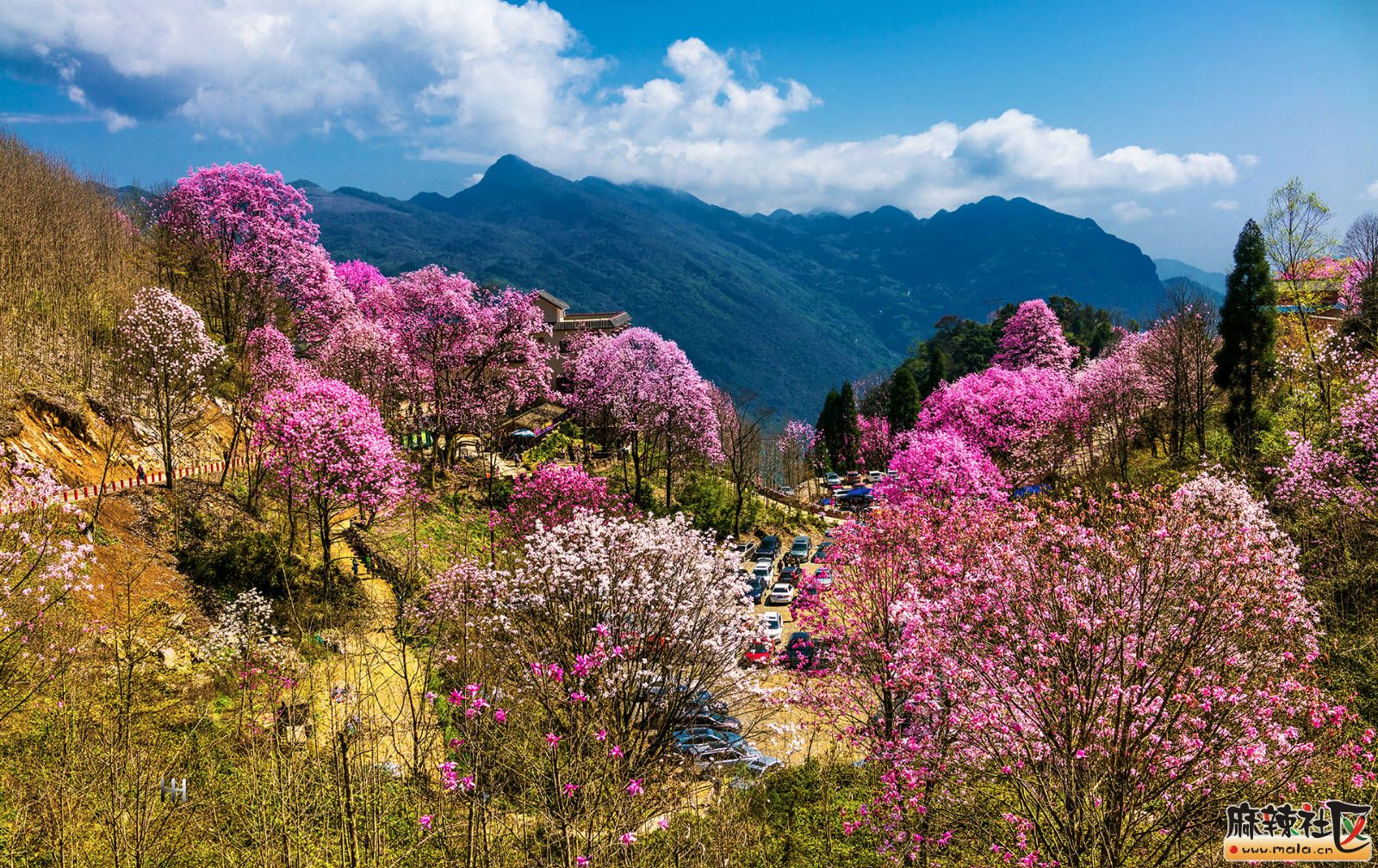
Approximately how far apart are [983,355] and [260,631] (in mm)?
65464

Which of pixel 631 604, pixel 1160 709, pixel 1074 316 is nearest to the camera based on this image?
pixel 1160 709

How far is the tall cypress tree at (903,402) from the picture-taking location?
61.5m

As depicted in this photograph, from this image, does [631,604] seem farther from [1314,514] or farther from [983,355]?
[983,355]

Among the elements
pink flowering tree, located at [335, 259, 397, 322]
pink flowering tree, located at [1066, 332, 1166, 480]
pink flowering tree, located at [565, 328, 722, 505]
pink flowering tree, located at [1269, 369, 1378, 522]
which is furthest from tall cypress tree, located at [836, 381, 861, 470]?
pink flowering tree, located at [1269, 369, 1378, 522]

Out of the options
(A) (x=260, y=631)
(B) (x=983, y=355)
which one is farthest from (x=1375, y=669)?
(B) (x=983, y=355)

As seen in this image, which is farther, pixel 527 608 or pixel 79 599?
pixel 79 599

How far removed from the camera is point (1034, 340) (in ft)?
139

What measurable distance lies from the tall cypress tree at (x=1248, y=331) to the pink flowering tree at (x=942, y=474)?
1521cm

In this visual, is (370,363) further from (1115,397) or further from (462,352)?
(1115,397)

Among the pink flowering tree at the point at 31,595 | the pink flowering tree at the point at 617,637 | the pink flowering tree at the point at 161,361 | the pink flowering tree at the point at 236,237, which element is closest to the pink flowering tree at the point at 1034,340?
the pink flowering tree at the point at 617,637

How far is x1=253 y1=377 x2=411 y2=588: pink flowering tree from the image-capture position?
61.5 ft

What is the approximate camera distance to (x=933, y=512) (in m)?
17.7

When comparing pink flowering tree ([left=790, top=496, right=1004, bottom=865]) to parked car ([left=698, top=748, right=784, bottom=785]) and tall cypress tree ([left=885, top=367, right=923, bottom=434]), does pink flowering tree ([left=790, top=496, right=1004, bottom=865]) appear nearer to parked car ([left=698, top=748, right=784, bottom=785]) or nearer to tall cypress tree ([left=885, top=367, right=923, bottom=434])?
parked car ([left=698, top=748, right=784, bottom=785])

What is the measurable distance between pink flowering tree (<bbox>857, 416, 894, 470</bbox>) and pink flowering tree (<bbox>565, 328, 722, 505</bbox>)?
104ft
